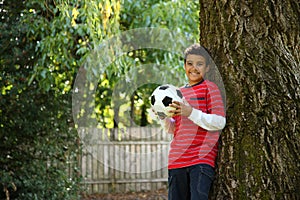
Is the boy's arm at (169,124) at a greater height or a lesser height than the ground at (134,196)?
greater

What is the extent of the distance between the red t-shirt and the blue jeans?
36mm

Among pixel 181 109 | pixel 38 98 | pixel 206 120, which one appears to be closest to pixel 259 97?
pixel 206 120

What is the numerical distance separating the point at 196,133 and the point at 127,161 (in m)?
7.06

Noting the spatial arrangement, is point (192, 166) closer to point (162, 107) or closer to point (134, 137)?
point (162, 107)

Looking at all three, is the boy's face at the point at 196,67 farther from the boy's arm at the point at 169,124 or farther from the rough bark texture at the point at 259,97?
the boy's arm at the point at 169,124

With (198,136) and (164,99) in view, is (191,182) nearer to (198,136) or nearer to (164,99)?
(198,136)

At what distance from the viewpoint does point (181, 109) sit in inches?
119

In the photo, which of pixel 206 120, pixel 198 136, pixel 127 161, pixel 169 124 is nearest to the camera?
pixel 206 120

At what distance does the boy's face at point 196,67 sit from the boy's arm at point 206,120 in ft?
0.91

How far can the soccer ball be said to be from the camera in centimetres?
310

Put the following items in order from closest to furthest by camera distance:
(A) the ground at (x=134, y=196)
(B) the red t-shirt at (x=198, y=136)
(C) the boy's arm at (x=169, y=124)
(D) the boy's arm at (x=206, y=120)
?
(D) the boy's arm at (x=206, y=120) < (B) the red t-shirt at (x=198, y=136) < (C) the boy's arm at (x=169, y=124) < (A) the ground at (x=134, y=196)

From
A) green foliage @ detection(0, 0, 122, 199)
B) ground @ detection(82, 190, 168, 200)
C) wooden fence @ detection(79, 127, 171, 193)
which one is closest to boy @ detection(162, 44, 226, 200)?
green foliage @ detection(0, 0, 122, 199)

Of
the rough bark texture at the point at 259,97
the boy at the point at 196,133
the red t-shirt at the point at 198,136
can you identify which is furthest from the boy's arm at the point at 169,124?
the rough bark texture at the point at 259,97

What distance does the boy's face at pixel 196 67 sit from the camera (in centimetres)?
317
